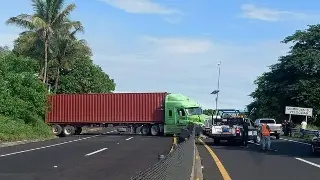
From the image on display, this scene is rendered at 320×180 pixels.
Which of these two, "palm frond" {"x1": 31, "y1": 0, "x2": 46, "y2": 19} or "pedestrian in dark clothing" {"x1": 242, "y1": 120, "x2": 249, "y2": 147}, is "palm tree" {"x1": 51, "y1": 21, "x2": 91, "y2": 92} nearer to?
"palm frond" {"x1": 31, "y1": 0, "x2": 46, "y2": 19}

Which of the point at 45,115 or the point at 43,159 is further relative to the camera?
the point at 45,115

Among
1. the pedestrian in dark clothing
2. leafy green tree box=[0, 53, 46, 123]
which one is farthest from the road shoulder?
leafy green tree box=[0, 53, 46, 123]

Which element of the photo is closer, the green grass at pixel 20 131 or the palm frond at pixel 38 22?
the green grass at pixel 20 131

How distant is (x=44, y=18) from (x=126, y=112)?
1044 centimetres

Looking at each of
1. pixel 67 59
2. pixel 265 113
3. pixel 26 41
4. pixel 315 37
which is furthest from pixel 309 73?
pixel 26 41

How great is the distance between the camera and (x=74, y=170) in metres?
14.2

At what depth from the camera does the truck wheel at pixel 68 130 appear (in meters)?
43.1

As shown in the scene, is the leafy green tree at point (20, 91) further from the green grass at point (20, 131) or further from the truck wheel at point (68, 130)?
the truck wheel at point (68, 130)

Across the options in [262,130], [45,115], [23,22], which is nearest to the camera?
[262,130]

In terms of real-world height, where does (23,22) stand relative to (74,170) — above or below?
above

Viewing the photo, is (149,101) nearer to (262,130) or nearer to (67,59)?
(67,59)

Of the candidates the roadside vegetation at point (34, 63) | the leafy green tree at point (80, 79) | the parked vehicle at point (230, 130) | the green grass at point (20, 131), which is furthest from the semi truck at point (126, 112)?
the leafy green tree at point (80, 79)

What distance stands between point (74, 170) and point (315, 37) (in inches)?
1847

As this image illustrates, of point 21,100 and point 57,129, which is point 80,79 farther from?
point 21,100
